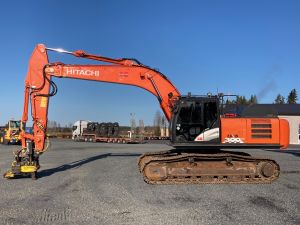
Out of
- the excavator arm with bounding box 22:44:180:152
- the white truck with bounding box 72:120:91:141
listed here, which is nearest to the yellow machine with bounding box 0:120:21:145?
the white truck with bounding box 72:120:91:141

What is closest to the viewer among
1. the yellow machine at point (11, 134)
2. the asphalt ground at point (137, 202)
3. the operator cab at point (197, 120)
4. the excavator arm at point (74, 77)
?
the asphalt ground at point (137, 202)

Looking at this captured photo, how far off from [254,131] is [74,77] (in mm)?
7810

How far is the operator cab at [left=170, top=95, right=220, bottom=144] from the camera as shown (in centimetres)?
1444

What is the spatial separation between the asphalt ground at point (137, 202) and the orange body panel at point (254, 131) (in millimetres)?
1588

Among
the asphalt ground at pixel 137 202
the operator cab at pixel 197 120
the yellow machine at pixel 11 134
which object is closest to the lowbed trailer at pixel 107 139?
the yellow machine at pixel 11 134

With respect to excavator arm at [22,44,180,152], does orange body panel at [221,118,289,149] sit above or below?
below

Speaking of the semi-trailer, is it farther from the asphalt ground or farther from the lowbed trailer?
the asphalt ground

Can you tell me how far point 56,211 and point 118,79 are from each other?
8363 mm

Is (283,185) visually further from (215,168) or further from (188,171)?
(188,171)

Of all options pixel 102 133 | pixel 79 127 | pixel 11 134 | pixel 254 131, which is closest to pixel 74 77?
pixel 254 131

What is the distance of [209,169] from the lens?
14234 millimetres

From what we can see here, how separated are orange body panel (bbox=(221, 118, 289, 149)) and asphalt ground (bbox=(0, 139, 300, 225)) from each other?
1588 millimetres

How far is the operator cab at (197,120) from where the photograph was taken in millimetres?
14438

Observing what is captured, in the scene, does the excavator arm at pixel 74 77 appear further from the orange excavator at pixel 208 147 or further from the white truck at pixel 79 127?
the white truck at pixel 79 127
